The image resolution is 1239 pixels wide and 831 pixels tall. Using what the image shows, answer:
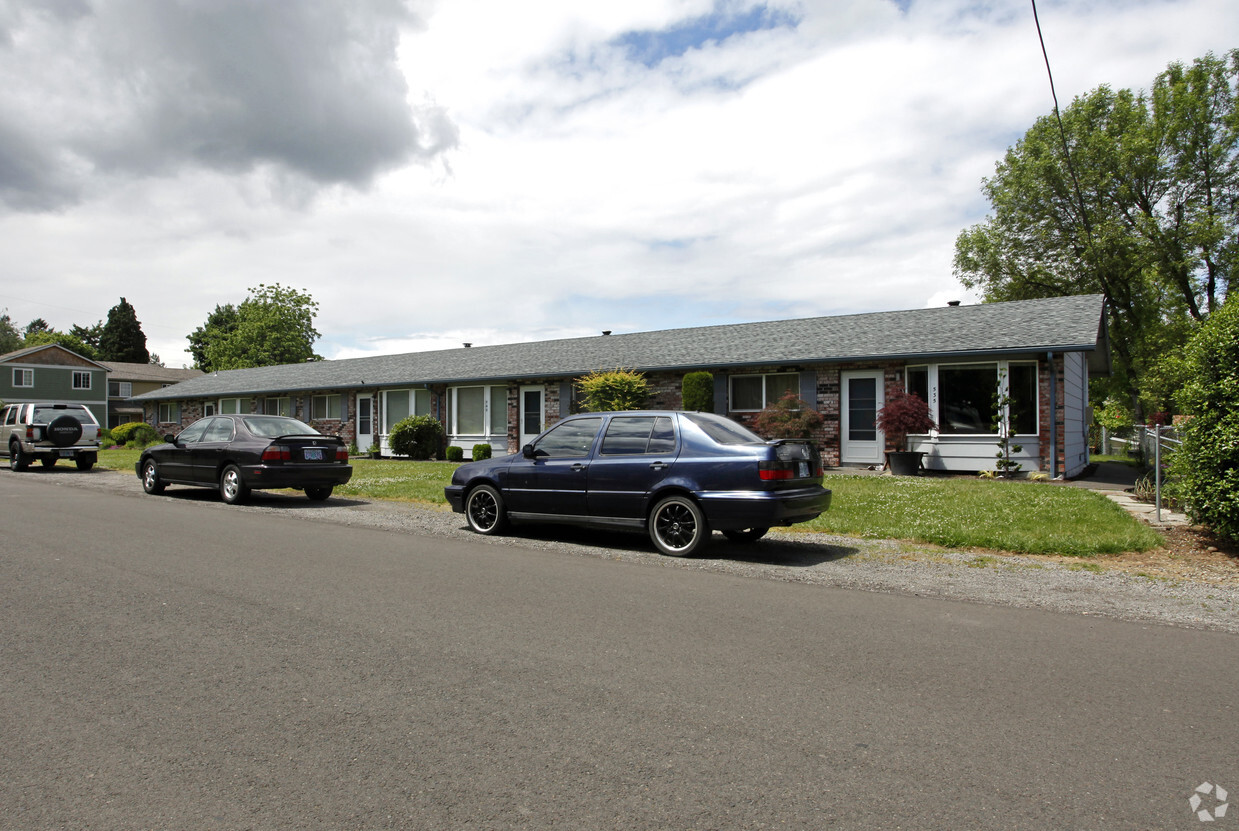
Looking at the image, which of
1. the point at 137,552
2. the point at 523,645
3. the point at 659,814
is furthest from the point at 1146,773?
the point at 137,552

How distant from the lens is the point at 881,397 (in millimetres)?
19672

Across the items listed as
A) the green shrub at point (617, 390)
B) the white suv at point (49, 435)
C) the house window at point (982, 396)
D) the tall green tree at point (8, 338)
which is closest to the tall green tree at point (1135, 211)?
the house window at point (982, 396)

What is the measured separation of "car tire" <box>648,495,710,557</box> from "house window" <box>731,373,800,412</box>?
517 inches

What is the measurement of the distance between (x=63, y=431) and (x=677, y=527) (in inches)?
785

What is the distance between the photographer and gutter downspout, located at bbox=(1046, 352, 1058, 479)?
17234 millimetres

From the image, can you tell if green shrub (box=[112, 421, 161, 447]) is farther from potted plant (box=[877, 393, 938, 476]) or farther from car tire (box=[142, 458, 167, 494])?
potted plant (box=[877, 393, 938, 476])

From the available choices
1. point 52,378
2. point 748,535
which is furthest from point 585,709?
point 52,378

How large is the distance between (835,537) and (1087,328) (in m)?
12.2

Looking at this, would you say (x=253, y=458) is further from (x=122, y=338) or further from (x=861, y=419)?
(x=122, y=338)

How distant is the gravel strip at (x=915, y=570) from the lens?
6.04m

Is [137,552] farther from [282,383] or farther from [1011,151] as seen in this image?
[1011,151]

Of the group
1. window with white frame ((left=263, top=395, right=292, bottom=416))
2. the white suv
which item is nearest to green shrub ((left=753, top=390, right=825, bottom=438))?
the white suv

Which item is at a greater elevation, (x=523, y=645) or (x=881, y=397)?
(x=881, y=397)

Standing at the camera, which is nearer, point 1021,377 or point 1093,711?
point 1093,711
